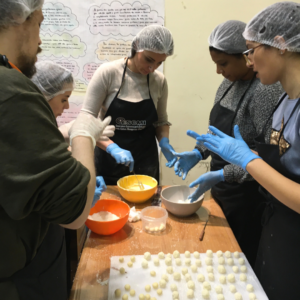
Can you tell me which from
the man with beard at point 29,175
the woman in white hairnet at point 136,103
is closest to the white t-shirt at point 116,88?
the woman in white hairnet at point 136,103

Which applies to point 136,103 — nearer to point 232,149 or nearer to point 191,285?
point 232,149

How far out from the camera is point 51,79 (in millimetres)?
1562

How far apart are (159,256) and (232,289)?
0.30 metres

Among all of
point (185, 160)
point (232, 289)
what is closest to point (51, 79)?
point (185, 160)

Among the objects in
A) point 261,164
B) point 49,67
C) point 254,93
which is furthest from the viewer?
point 49,67

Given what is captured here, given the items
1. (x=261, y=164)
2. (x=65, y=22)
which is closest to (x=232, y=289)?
(x=261, y=164)

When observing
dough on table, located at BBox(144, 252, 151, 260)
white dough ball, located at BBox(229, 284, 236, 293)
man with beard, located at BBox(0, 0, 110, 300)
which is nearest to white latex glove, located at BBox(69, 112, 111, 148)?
man with beard, located at BBox(0, 0, 110, 300)

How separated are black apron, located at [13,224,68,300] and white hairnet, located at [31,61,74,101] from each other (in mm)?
995

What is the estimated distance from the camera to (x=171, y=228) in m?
1.27

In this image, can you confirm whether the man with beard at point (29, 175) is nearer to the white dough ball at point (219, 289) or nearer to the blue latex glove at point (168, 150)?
the white dough ball at point (219, 289)

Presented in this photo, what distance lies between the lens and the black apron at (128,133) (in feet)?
6.08

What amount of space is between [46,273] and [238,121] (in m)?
1.25

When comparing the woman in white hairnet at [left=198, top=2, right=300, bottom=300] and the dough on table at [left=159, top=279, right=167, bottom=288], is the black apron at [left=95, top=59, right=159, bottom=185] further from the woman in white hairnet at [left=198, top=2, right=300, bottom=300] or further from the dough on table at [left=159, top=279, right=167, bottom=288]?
the dough on table at [left=159, top=279, right=167, bottom=288]

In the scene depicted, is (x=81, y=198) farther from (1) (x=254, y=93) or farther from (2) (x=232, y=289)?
(1) (x=254, y=93)
